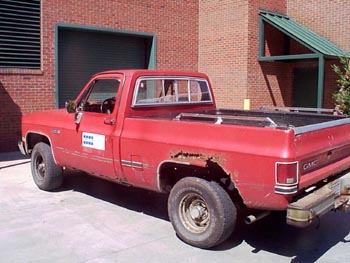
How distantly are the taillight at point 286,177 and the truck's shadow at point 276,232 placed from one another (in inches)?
36.4

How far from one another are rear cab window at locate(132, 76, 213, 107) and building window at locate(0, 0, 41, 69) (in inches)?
237

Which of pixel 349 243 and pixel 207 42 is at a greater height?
pixel 207 42

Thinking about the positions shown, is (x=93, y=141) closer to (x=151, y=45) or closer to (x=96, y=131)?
(x=96, y=131)

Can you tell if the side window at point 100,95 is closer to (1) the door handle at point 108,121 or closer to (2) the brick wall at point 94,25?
(1) the door handle at point 108,121

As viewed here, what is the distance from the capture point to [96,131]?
5.97m

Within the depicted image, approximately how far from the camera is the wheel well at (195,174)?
4.83 meters

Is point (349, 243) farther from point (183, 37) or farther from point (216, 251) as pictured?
point (183, 37)

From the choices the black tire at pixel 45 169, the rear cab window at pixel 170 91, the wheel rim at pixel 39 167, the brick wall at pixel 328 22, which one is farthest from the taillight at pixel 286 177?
the brick wall at pixel 328 22

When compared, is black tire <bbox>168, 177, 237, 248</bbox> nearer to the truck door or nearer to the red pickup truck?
the red pickup truck

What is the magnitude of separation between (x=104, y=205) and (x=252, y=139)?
303cm

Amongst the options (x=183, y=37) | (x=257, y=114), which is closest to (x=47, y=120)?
(x=257, y=114)

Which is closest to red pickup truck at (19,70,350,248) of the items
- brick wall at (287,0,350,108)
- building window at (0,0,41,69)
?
building window at (0,0,41,69)

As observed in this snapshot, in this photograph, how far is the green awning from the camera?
13.3m

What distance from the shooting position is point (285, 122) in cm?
608
